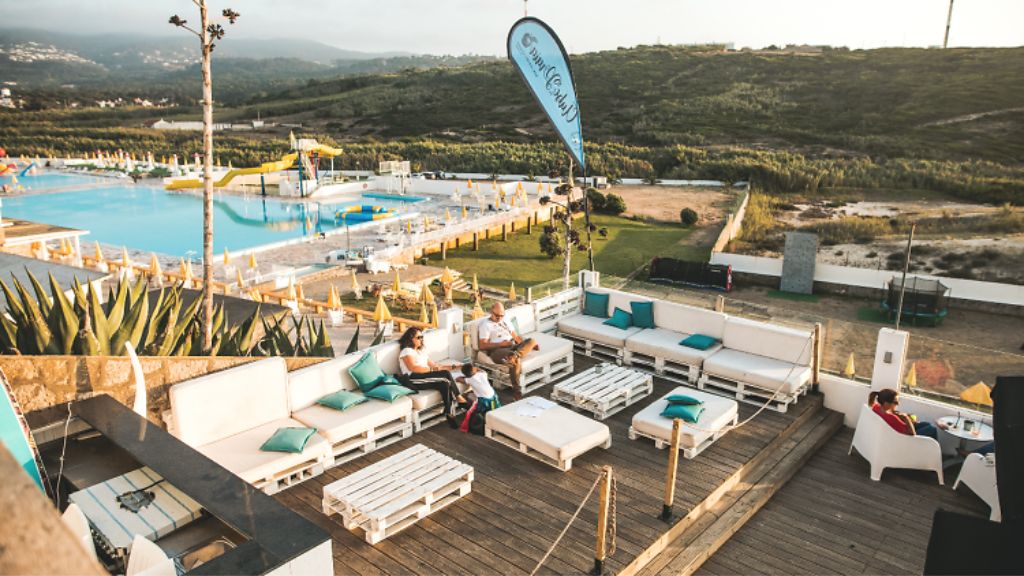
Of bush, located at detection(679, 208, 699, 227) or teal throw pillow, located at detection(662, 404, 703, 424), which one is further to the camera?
bush, located at detection(679, 208, 699, 227)

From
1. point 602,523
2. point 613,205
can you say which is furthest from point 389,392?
point 613,205

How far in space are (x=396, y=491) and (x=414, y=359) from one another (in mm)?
1890

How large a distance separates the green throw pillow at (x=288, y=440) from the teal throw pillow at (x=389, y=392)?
0.84 m

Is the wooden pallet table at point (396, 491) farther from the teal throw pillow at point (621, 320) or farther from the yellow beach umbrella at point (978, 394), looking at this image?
the yellow beach umbrella at point (978, 394)

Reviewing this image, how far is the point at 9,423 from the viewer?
11.7 feet

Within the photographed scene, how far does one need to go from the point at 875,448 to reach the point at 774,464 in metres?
0.98

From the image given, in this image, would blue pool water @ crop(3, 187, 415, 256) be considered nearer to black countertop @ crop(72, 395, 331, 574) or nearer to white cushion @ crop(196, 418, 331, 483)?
white cushion @ crop(196, 418, 331, 483)

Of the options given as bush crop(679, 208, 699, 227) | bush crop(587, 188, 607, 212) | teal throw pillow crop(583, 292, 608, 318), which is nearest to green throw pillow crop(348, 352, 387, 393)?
teal throw pillow crop(583, 292, 608, 318)

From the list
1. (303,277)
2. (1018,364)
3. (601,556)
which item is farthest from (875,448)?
(303,277)

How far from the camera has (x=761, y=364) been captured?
7305mm

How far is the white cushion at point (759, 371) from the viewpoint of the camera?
6918mm

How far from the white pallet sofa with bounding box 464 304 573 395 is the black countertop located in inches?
149

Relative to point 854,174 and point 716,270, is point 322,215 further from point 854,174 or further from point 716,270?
point 854,174

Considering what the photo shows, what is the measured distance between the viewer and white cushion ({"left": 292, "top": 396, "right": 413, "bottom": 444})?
18.2 ft
